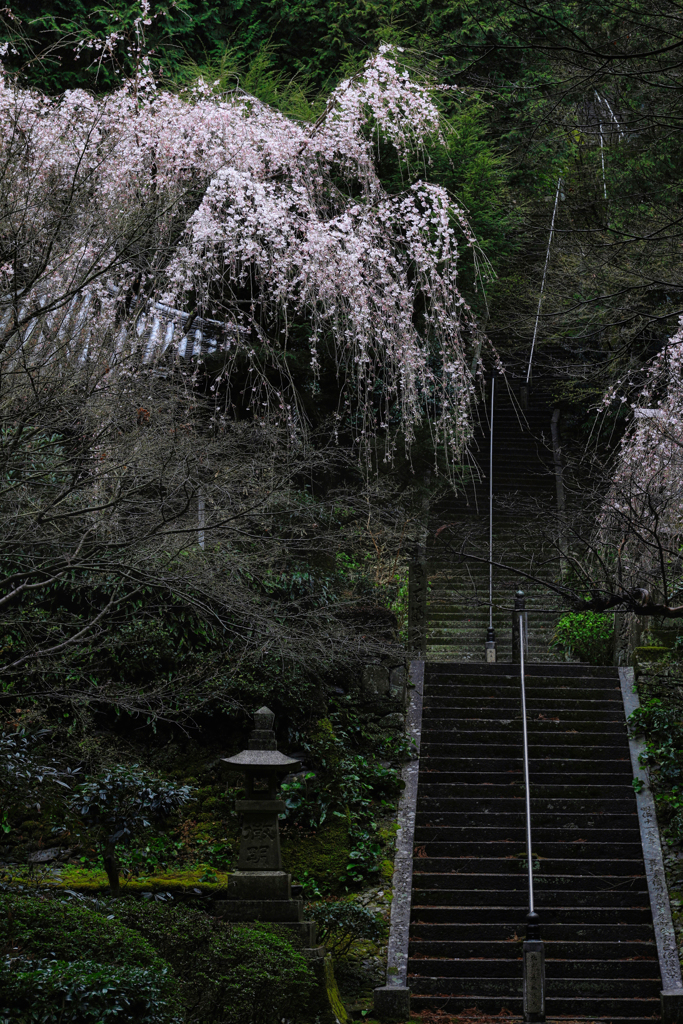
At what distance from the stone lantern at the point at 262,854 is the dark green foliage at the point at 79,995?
2.47m

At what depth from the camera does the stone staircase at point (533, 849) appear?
23.6 ft

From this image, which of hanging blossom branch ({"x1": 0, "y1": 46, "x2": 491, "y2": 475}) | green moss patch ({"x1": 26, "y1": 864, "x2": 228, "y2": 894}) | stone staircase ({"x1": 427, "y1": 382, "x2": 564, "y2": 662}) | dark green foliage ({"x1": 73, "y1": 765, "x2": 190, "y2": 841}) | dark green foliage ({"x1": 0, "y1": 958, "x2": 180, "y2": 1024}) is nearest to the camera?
dark green foliage ({"x1": 0, "y1": 958, "x2": 180, "y2": 1024})

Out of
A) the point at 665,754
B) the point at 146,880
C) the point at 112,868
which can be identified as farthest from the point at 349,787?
the point at 665,754

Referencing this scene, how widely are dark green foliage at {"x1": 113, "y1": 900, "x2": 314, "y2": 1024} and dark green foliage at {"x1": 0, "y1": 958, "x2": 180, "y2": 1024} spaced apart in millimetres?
751

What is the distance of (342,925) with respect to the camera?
24.1 ft

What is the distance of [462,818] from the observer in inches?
355

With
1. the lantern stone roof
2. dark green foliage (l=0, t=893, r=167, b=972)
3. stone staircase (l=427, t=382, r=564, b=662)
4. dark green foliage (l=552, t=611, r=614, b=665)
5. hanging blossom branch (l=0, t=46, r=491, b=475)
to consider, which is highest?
hanging blossom branch (l=0, t=46, r=491, b=475)

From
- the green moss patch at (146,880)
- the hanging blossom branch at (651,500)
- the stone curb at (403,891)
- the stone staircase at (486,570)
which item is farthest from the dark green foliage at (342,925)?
the stone staircase at (486,570)

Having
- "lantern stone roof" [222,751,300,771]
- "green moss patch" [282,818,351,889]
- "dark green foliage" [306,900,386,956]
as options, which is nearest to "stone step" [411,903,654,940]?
"dark green foliage" [306,900,386,956]

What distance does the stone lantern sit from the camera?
658 centimetres

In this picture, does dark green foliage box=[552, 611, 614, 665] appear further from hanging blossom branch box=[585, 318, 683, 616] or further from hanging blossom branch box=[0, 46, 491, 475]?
hanging blossom branch box=[0, 46, 491, 475]

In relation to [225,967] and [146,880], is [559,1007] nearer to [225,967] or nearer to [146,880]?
[225,967]

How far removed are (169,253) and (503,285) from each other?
27.8ft

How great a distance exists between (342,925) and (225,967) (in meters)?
2.41
